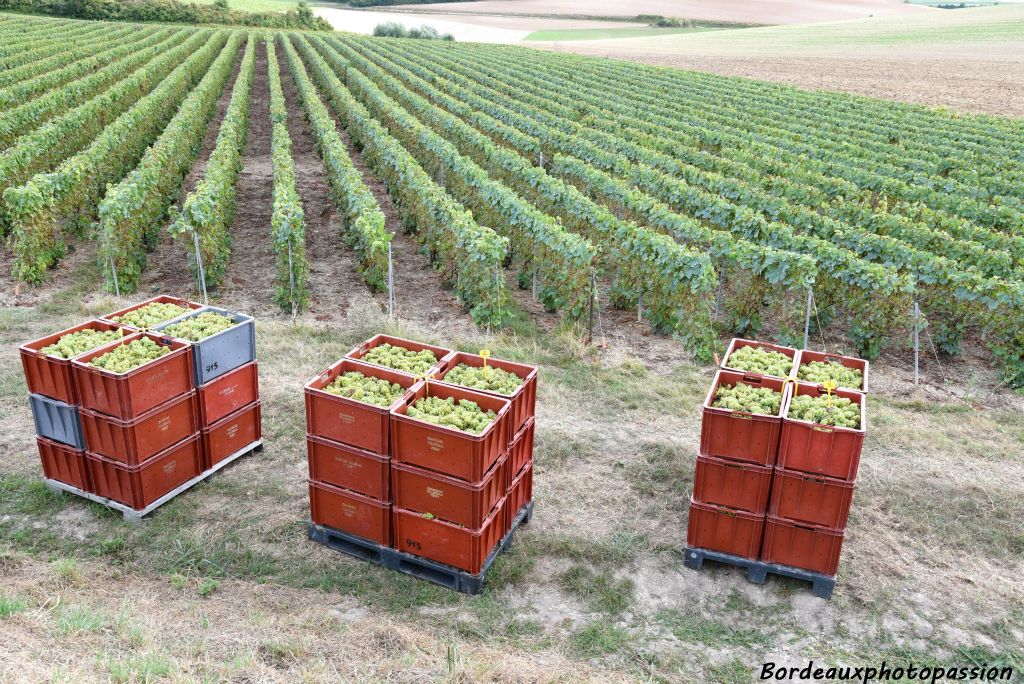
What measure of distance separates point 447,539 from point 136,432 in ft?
10.5

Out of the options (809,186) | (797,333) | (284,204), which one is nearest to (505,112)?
(809,186)

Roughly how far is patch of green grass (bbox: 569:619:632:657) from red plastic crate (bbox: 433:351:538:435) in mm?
1822

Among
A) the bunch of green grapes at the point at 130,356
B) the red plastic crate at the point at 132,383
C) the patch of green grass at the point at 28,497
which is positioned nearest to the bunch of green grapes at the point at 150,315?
the bunch of green grapes at the point at 130,356

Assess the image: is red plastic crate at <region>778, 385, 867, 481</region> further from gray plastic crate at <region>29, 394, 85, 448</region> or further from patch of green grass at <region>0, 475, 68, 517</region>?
patch of green grass at <region>0, 475, 68, 517</region>

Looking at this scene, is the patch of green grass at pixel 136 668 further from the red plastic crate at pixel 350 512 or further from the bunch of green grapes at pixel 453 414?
the bunch of green grapes at pixel 453 414

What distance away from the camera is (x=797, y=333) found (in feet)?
41.4

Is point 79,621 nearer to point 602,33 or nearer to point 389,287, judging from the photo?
point 389,287

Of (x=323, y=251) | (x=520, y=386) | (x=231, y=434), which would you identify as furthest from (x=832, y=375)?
(x=323, y=251)

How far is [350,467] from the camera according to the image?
275 inches

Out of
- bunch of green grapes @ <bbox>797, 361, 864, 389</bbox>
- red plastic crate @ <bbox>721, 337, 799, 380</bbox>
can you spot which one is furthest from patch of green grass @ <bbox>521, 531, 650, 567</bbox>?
bunch of green grapes @ <bbox>797, 361, 864, 389</bbox>

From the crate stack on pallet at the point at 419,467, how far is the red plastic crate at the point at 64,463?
2420 millimetres

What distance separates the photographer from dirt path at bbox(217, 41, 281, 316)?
1398cm

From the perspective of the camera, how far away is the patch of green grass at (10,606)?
5479 millimetres

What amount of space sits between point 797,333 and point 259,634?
9.77 metres
